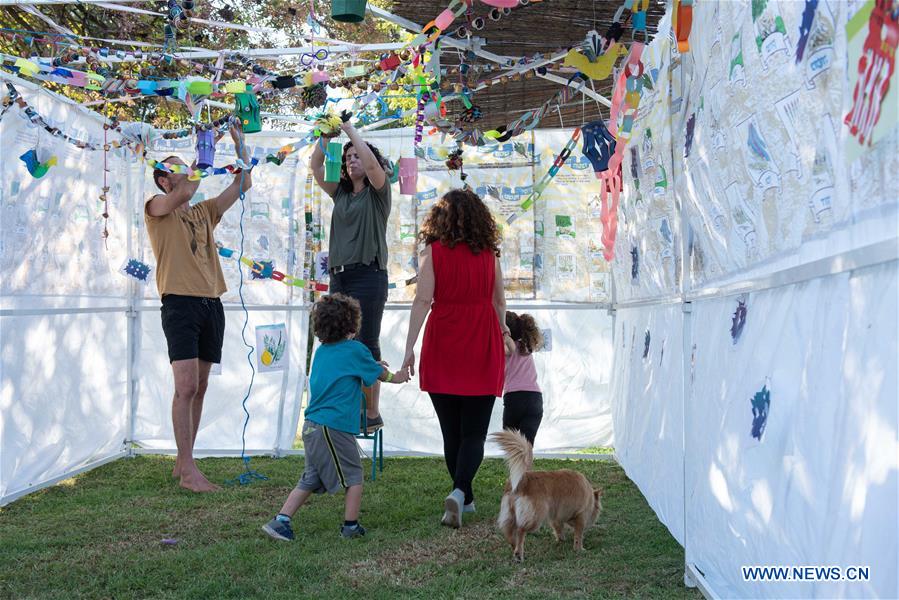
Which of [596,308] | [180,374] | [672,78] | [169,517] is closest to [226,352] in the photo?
[180,374]

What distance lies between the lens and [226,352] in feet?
→ 20.6

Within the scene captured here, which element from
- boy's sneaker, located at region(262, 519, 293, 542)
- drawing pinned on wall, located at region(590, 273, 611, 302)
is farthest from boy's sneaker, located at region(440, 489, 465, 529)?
drawing pinned on wall, located at region(590, 273, 611, 302)

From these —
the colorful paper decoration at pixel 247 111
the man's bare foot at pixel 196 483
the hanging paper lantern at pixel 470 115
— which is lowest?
the man's bare foot at pixel 196 483

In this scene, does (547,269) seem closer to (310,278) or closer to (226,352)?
(310,278)

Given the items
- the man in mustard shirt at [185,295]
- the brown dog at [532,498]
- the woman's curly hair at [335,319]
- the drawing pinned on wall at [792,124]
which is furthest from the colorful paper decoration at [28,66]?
the drawing pinned on wall at [792,124]

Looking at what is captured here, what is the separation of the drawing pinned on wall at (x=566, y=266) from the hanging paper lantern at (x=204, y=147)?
9.23 ft

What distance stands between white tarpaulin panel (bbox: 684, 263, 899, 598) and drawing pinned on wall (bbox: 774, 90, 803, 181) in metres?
0.28

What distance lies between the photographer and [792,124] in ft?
6.49

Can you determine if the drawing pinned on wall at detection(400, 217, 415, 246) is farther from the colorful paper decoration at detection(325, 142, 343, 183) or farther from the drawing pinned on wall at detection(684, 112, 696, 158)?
the drawing pinned on wall at detection(684, 112, 696, 158)

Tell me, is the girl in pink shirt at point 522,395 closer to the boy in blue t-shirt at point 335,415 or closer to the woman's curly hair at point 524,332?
the woman's curly hair at point 524,332

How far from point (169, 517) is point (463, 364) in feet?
5.25

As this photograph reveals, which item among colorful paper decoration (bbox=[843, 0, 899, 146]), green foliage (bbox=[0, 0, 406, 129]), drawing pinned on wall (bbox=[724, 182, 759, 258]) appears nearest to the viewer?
colorful paper decoration (bbox=[843, 0, 899, 146])

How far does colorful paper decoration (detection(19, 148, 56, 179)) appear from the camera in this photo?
444cm

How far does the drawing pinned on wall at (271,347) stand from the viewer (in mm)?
6195
